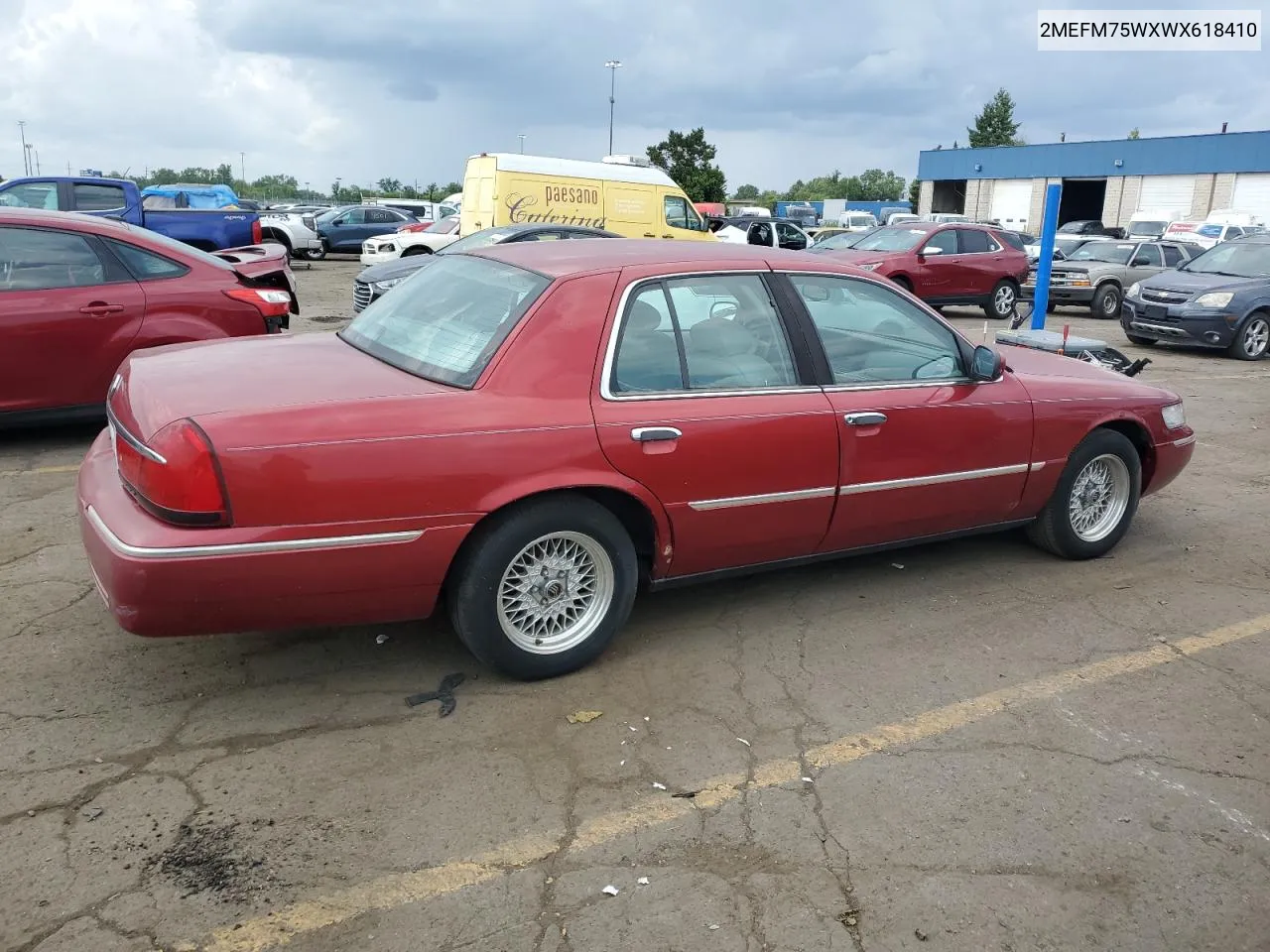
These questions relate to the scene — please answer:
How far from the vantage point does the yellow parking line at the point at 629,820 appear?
8.29 ft

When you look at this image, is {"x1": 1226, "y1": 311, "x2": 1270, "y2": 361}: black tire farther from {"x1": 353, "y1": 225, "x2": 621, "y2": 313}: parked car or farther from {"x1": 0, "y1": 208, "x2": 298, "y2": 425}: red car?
{"x1": 0, "y1": 208, "x2": 298, "y2": 425}: red car

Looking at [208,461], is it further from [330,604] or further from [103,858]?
[103,858]

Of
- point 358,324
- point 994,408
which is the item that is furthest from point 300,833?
point 994,408

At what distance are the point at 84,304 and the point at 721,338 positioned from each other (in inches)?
175

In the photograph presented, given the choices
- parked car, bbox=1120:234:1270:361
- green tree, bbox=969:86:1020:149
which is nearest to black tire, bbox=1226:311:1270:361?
parked car, bbox=1120:234:1270:361

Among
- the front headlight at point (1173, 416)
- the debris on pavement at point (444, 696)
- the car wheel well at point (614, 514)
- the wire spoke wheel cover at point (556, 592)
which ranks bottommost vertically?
the debris on pavement at point (444, 696)

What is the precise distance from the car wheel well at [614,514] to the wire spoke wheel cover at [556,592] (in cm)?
15

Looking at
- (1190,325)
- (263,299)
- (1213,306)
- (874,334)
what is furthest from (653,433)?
(1213,306)

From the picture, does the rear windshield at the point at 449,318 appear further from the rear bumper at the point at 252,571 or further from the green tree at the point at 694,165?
the green tree at the point at 694,165

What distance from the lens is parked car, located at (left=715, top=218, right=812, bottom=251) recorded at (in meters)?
23.1

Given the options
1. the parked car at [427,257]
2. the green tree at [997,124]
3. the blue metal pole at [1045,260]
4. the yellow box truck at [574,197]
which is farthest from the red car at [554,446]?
the green tree at [997,124]

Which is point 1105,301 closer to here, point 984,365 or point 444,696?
point 984,365

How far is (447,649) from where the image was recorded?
4023 millimetres

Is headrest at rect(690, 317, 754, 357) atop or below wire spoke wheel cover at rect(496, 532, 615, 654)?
atop
